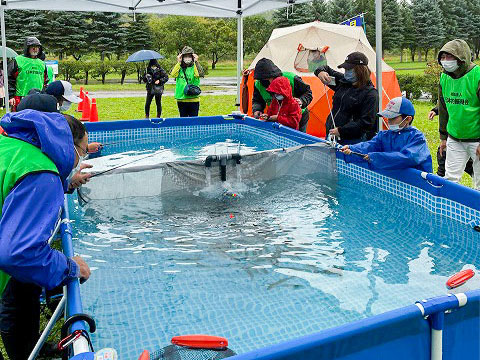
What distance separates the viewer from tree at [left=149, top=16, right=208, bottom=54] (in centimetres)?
3947

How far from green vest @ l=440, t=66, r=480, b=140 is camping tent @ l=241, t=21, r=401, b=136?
495cm

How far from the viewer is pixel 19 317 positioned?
244 centimetres

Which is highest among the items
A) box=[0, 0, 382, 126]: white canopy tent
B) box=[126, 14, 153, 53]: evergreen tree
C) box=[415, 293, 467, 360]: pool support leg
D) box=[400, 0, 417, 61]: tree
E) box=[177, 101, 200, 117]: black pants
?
box=[400, 0, 417, 61]: tree

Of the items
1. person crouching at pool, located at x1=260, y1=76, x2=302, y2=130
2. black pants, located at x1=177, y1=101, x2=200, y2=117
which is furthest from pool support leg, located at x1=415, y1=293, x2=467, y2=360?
black pants, located at x1=177, y1=101, x2=200, y2=117

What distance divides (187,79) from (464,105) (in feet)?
19.7

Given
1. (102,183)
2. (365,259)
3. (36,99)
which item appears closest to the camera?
(36,99)

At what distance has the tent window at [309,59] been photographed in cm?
1111

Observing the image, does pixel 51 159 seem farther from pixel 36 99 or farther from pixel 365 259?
pixel 365 259

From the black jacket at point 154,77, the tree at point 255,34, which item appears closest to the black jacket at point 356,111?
the black jacket at point 154,77

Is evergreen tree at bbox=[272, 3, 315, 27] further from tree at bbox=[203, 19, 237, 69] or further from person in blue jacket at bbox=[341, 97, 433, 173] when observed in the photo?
person in blue jacket at bbox=[341, 97, 433, 173]

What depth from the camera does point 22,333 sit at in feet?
8.20

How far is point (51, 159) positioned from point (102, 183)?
110 inches

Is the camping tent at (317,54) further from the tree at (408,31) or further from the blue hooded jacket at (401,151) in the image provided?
the tree at (408,31)

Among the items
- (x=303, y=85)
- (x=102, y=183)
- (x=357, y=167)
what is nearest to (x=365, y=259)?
(x=357, y=167)
